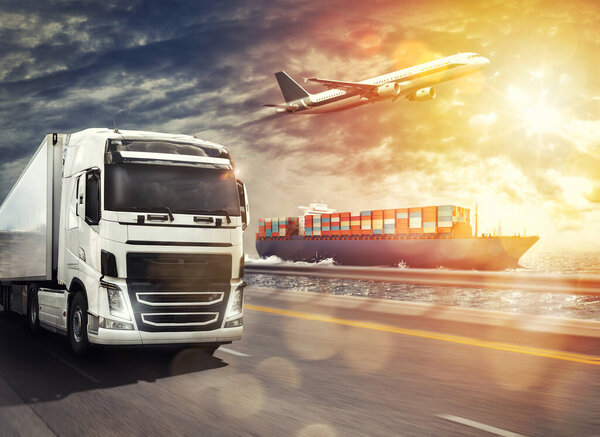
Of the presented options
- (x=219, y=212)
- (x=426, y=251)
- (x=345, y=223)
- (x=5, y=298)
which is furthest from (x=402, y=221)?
(x=219, y=212)

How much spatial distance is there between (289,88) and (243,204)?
68.6 metres

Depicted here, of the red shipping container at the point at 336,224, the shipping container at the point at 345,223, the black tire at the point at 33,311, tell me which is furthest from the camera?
the red shipping container at the point at 336,224

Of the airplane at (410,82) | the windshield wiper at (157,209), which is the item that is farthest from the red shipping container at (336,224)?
the windshield wiper at (157,209)

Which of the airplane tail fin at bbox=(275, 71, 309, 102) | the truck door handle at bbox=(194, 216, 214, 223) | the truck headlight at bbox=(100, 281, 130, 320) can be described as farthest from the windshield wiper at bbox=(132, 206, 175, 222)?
the airplane tail fin at bbox=(275, 71, 309, 102)

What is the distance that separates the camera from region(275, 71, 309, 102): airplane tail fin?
7281 cm

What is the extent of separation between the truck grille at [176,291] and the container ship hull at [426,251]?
4588cm

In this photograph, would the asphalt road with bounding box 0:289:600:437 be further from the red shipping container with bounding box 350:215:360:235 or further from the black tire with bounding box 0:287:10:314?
the red shipping container with bounding box 350:215:360:235

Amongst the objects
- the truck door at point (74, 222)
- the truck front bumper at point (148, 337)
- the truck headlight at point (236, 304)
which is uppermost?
the truck door at point (74, 222)

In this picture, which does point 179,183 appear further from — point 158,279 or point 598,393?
point 598,393

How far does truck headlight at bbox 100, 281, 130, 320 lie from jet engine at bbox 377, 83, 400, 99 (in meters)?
47.3

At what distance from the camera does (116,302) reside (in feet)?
24.2

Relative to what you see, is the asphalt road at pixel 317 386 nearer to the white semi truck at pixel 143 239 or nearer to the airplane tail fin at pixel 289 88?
the white semi truck at pixel 143 239

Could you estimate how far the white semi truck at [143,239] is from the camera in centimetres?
745

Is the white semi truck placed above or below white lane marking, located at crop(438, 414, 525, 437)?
above
